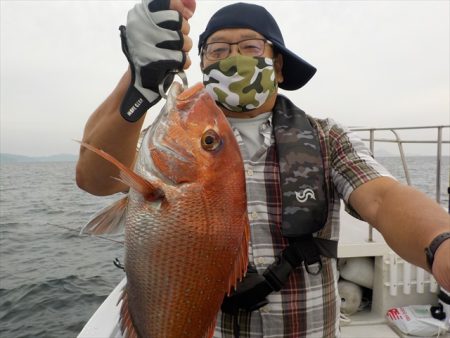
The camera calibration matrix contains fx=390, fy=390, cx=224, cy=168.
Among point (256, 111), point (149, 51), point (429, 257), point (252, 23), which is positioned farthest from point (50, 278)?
point (429, 257)

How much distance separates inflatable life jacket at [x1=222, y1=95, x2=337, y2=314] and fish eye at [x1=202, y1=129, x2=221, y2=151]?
0.82 meters

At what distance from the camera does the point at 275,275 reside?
2.01 m

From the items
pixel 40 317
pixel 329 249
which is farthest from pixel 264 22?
pixel 40 317

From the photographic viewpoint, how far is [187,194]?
1.33m

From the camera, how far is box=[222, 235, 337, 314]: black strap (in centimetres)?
200

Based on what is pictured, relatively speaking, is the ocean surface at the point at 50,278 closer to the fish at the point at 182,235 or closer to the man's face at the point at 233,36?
the man's face at the point at 233,36

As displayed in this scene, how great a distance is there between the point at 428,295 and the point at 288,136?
3977 mm

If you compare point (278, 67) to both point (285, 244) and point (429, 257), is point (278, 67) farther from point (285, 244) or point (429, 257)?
point (429, 257)

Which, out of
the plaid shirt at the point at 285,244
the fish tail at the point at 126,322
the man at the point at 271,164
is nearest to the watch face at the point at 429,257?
the man at the point at 271,164

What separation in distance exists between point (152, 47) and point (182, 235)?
0.77m

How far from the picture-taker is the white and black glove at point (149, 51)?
1.55 metres

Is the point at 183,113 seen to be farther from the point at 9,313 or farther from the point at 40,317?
the point at 9,313

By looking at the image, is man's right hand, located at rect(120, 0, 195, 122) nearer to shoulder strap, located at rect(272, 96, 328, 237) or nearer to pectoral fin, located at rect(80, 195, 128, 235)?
pectoral fin, located at rect(80, 195, 128, 235)

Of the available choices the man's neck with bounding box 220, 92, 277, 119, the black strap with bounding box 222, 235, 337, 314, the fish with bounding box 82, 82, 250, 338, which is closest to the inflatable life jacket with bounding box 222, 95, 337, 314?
the black strap with bounding box 222, 235, 337, 314
